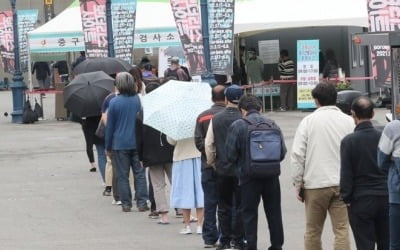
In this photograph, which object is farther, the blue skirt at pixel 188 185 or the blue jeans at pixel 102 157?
the blue jeans at pixel 102 157

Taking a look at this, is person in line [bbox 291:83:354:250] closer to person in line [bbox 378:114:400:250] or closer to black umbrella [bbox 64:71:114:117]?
person in line [bbox 378:114:400:250]

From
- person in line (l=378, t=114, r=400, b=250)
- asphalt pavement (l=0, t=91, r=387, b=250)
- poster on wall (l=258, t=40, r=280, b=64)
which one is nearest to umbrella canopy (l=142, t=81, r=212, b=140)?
asphalt pavement (l=0, t=91, r=387, b=250)

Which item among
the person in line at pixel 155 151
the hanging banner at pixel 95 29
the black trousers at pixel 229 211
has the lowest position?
the black trousers at pixel 229 211

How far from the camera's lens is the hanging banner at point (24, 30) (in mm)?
28453

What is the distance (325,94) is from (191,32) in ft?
36.2

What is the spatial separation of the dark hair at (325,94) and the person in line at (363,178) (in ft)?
1.79

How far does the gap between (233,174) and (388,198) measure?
2186 millimetres

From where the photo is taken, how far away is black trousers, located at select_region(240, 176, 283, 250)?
30.3 feet

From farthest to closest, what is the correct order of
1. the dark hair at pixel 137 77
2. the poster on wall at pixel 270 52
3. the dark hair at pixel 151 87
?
1. the poster on wall at pixel 270 52
2. the dark hair at pixel 137 77
3. the dark hair at pixel 151 87

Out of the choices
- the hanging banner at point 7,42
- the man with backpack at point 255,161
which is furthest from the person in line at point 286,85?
the man with backpack at point 255,161

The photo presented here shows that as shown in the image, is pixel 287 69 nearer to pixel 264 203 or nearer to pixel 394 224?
pixel 264 203

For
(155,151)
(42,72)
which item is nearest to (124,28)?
(155,151)

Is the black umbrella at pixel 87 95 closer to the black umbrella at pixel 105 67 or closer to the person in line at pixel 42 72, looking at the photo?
the black umbrella at pixel 105 67

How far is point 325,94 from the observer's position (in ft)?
28.1
